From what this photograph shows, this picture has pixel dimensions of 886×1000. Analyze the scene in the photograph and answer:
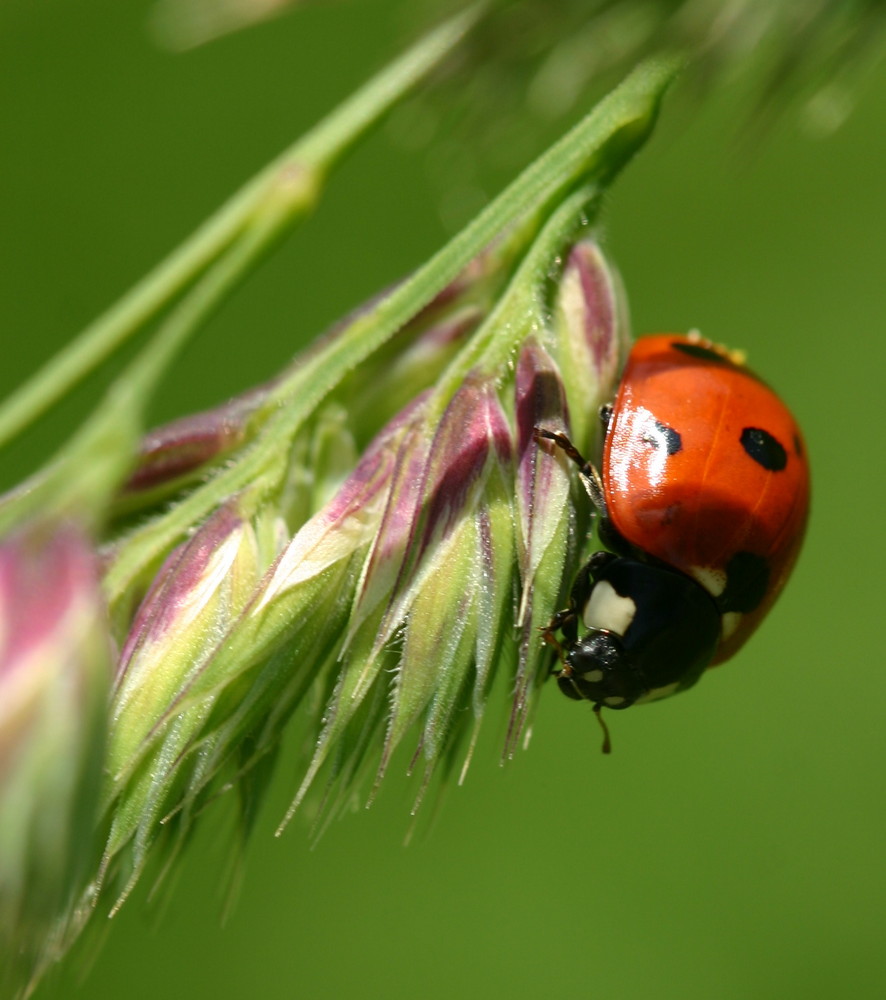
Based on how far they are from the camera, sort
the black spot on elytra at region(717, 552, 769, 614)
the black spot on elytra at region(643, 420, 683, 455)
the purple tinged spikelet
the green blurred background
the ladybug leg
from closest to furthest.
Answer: the purple tinged spikelet → the ladybug leg → the black spot on elytra at region(643, 420, 683, 455) → the black spot on elytra at region(717, 552, 769, 614) → the green blurred background

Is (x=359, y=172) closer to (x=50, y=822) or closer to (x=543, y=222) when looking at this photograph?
(x=543, y=222)

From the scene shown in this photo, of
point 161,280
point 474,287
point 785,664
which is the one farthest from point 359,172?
point 161,280

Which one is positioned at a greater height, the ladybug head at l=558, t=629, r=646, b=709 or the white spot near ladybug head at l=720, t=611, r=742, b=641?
the white spot near ladybug head at l=720, t=611, r=742, b=641

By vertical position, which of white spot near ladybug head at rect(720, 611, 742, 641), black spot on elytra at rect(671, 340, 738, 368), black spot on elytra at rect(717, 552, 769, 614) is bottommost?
white spot near ladybug head at rect(720, 611, 742, 641)

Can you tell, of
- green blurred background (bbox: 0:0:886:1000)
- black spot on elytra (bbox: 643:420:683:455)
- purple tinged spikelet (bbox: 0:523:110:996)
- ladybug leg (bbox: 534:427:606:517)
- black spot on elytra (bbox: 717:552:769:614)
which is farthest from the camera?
green blurred background (bbox: 0:0:886:1000)

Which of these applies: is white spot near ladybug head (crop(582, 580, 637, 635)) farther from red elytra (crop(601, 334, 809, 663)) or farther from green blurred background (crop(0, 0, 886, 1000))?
green blurred background (crop(0, 0, 886, 1000))

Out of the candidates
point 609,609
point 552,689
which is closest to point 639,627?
point 609,609

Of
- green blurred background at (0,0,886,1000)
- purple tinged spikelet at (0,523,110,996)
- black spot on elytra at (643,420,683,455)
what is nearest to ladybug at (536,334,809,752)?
black spot on elytra at (643,420,683,455)
